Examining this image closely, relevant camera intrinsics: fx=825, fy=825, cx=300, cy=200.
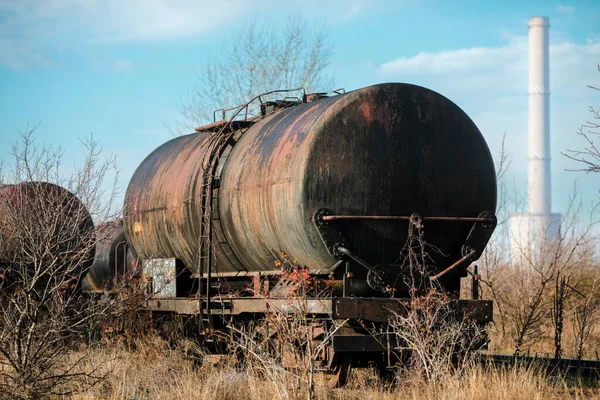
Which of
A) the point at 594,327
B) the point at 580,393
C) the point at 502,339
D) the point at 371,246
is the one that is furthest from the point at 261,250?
the point at 594,327

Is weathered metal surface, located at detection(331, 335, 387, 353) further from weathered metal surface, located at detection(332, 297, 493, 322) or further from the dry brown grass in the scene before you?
the dry brown grass

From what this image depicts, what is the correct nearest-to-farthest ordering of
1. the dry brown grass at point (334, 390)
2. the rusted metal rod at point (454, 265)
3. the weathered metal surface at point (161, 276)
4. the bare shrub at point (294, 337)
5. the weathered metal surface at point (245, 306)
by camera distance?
1. the bare shrub at point (294, 337)
2. the dry brown grass at point (334, 390)
3. the weathered metal surface at point (245, 306)
4. the rusted metal rod at point (454, 265)
5. the weathered metal surface at point (161, 276)

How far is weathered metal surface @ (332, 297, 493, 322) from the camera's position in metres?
9.38

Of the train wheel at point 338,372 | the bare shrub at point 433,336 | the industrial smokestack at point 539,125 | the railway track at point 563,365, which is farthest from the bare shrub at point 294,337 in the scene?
the industrial smokestack at point 539,125

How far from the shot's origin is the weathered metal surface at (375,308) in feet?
30.8

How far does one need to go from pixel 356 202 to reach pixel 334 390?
2195mm

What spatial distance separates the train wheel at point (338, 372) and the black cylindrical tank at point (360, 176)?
108cm

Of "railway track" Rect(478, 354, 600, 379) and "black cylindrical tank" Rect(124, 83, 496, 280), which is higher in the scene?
"black cylindrical tank" Rect(124, 83, 496, 280)

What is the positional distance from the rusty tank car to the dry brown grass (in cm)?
67

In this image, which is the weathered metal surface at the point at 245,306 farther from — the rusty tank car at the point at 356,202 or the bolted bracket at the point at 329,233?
the bolted bracket at the point at 329,233

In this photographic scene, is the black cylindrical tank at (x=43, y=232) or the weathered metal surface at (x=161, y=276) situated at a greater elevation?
the black cylindrical tank at (x=43, y=232)

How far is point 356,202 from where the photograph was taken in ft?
32.1

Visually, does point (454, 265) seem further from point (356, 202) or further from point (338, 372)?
point (338, 372)

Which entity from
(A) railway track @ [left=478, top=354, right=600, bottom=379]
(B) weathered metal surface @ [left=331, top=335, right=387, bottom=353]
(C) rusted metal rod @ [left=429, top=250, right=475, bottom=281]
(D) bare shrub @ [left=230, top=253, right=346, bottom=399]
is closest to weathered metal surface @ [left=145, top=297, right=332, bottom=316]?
(D) bare shrub @ [left=230, top=253, right=346, bottom=399]
